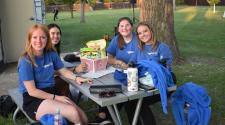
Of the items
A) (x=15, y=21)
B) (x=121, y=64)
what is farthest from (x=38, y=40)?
(x=15, y=21)

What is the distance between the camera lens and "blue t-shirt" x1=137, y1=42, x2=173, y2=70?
13.5ft

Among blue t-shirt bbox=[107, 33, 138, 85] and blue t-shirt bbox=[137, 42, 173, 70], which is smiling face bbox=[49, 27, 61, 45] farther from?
blue t-shirt bbox=[137, 42, 173, 70]

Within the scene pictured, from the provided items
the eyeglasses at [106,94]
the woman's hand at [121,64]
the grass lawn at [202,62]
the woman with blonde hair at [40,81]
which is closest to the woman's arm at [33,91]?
the woman with blonde hair at [40,81]

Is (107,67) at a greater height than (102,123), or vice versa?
(107,67)

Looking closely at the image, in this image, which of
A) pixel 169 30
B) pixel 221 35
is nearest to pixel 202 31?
pixel 221 35

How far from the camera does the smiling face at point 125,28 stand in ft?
14.4

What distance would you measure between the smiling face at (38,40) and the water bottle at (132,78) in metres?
0.97

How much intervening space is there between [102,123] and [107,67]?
651 millimetres

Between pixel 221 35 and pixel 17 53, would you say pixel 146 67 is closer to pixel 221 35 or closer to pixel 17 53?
pixel 17 53

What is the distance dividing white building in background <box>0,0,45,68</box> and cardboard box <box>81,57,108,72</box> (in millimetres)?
4912

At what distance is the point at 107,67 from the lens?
4262mm

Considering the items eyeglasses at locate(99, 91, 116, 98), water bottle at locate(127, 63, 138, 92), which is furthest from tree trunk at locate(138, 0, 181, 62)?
eyeglasses at locate(99, 91, 116, 98)

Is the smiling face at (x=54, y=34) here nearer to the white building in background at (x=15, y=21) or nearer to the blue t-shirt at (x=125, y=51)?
the blue t-shirt at (x=125, y=51)

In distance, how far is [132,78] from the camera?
10.5ft
